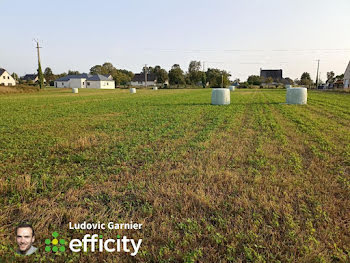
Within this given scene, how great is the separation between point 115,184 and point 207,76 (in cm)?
9482

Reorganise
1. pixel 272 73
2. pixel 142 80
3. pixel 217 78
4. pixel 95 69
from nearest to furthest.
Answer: pixel 217 78 < pixel 142 80 < pixel 272 73 < pixel 95 69

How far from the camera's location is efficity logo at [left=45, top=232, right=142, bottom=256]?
244 centimetres

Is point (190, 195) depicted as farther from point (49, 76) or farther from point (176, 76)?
point (49, 76)

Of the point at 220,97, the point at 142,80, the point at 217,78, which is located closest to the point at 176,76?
the point at 217,78

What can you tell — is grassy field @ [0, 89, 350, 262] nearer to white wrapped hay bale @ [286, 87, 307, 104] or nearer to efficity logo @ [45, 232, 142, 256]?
efficity logo @ [45, 232, 142, 256]

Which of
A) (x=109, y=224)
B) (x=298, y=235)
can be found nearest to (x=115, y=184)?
(x=109, y=224)

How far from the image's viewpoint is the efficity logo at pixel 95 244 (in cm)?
244

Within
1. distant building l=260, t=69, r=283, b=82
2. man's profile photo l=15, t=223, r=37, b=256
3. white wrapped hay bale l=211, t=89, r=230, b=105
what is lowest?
man's profile photo l=15, t=223, r=37, b=256

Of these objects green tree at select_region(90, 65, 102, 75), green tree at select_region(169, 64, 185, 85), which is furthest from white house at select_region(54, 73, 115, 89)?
green tree at select_region(90, 65, 102, 75)

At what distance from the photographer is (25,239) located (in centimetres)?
253

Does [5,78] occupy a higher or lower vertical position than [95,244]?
higher
